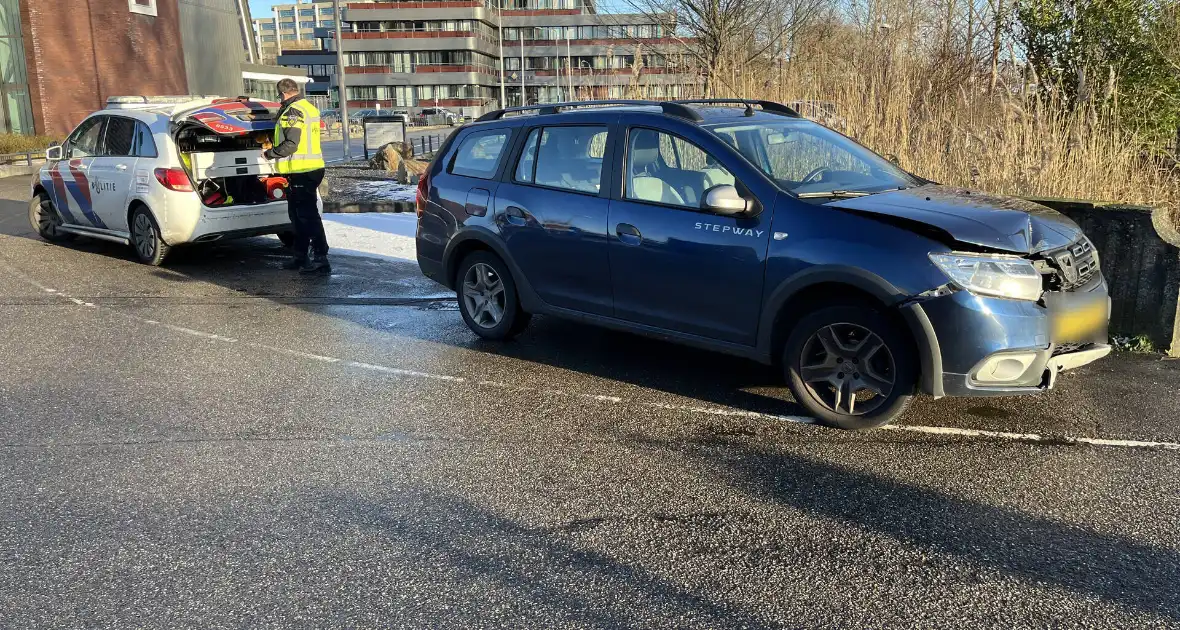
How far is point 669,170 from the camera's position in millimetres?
5676

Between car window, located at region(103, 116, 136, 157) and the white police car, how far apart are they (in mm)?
11

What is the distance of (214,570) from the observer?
140 inches

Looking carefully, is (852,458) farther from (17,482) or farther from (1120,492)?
(17,482)

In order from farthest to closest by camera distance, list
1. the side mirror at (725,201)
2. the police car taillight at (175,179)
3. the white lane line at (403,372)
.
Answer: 1. the police car taillight at (175,179)
2. the white lane line at (403,372)
3. the side mirror at (725,201)

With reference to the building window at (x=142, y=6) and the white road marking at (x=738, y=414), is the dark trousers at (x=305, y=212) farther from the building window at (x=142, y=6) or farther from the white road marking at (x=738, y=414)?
the building window at (x=142, y=6)

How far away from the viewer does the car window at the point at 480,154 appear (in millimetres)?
6688

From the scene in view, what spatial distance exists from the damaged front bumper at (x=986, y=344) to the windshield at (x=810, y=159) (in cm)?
106

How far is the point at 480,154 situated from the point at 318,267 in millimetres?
3739

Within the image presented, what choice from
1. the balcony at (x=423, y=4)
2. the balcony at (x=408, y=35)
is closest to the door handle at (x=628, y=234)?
the balcony at (x=408, y=35)

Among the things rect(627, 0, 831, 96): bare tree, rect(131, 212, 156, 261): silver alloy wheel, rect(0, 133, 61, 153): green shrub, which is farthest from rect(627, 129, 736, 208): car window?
rect(0, 133, 61, 153): green shrub

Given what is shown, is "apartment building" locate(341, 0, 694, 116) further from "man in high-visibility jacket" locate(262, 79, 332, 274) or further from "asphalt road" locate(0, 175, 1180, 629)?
"asphalt road" locate(0, 175, 1180, 629)

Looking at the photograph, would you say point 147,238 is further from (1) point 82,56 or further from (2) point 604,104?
(1) point 82,56

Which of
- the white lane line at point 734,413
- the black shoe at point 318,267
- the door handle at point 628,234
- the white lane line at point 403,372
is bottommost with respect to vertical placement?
the white lane line at point 734,413

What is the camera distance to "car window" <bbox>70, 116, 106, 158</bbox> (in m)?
10.7
